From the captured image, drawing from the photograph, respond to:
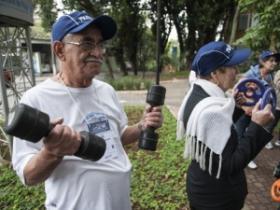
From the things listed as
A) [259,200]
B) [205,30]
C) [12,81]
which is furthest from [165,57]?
[259,200]

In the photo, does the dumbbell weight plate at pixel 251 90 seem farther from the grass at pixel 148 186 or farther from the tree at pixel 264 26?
the tree at pixel 264 26

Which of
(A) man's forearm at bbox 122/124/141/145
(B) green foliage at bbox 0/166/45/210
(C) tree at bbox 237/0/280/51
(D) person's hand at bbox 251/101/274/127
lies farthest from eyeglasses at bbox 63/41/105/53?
(C) tree at bbox 237/0/280/51

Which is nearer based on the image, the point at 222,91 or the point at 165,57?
the point at 222,91

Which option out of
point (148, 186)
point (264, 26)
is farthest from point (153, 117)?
point (264, 26)

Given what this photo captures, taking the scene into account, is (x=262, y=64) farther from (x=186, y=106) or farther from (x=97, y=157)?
(x=97, y=157)

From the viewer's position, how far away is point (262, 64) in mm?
4711

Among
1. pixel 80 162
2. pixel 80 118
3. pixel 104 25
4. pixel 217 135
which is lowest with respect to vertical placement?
pixel 80 162

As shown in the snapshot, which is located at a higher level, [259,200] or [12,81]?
[12,81]

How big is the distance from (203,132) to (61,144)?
3.30 feet

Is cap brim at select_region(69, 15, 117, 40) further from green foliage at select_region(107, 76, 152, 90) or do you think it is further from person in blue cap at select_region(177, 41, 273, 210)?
green foliage at select_region(107, 76, 152, 90)

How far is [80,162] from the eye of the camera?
1.65 metres

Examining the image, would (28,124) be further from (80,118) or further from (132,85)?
(132,85)

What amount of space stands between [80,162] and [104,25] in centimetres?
83

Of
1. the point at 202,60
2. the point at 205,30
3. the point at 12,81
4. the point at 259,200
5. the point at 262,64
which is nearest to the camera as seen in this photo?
the point at 202,60
